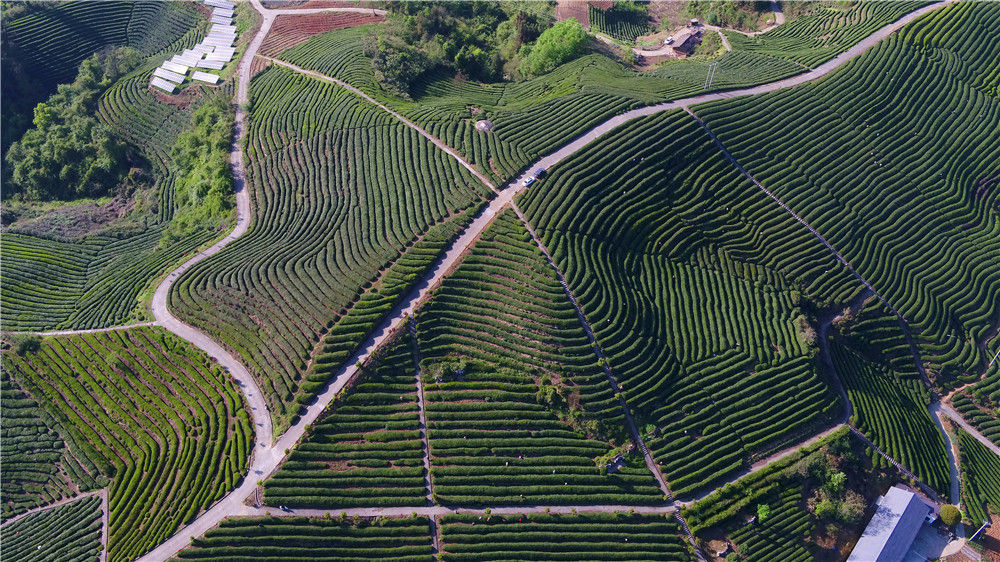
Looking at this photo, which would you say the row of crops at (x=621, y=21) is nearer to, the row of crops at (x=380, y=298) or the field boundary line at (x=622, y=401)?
the row of crops at (x=380, y=298)

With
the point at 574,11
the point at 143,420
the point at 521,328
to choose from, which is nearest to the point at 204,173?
the point at 143,420

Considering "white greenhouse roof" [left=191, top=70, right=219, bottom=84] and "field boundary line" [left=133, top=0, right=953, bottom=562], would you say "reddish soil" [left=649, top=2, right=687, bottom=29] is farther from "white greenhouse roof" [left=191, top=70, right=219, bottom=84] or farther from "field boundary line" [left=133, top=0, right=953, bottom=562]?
"white greenhouse roof" [left=191, top=70, right=219, bottom=84]

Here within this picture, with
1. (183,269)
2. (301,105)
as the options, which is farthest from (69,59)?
(183,269)

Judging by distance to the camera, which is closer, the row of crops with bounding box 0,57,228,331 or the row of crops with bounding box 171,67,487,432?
the row of crops with bounding box 171,67,487,432

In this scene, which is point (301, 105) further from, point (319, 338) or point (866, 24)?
point (866, 24)

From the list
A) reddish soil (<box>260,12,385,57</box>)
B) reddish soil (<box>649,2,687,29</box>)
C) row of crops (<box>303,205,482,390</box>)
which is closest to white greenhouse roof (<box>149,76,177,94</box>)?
reddish soil (<box>260,12,385,57</box>)

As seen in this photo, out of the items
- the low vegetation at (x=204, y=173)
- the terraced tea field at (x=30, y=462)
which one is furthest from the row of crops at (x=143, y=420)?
the low vegetation at (x=204, y=173)
